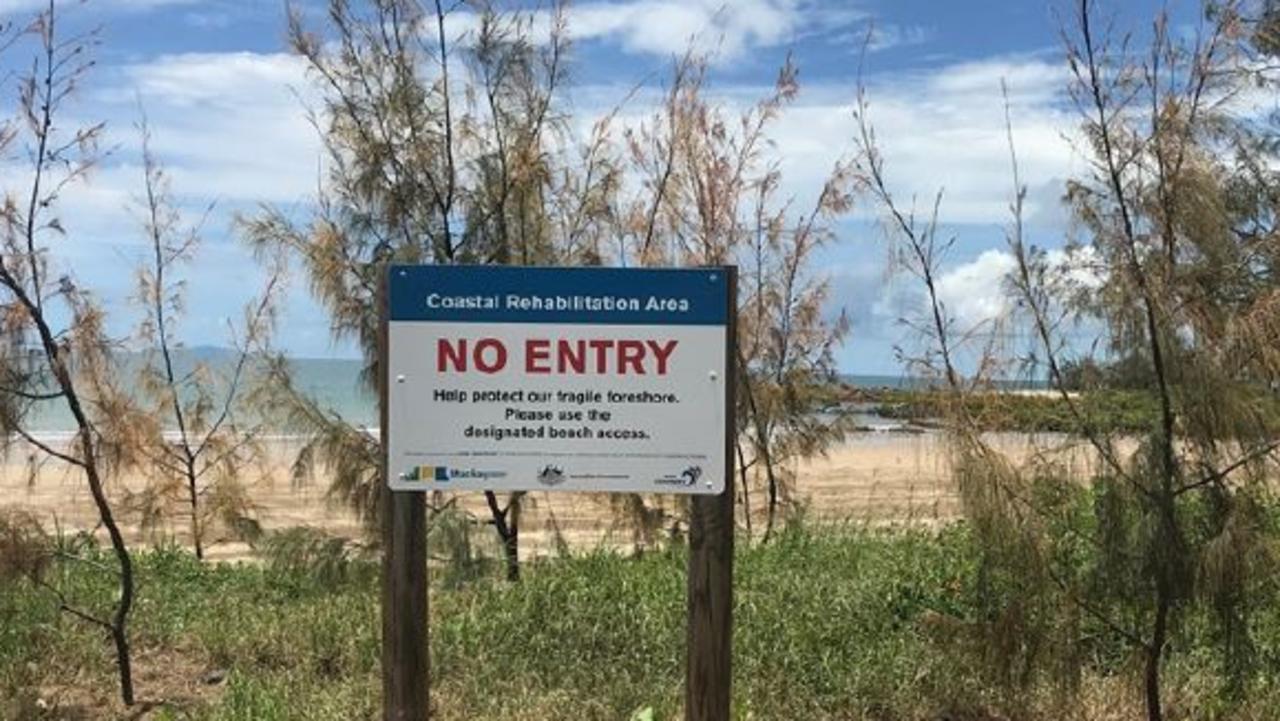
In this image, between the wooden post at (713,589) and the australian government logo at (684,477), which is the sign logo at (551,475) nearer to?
the australian government logo at (684,477)

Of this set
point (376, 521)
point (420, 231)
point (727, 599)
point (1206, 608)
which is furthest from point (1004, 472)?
point (420, 231)

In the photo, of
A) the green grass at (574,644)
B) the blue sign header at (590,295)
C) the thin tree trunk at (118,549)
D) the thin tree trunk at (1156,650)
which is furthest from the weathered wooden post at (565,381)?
the thin tree trunk at (118,549)

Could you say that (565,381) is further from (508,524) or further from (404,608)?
(508,524)

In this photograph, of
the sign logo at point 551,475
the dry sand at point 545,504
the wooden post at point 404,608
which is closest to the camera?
the sign logo at point 551,475

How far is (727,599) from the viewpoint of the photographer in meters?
4.53

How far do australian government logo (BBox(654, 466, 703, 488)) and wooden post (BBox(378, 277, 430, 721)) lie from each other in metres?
0.82

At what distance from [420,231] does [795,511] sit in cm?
428

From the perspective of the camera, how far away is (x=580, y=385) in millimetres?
4434

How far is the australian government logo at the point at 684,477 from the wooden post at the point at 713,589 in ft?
0.26

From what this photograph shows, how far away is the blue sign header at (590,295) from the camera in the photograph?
4.44m

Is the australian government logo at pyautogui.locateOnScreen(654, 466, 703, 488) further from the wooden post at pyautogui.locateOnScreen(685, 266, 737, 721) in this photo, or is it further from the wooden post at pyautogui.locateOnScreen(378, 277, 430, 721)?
the wooden post at pyautogui.locateOnScreen(378, 277, 430, 721)

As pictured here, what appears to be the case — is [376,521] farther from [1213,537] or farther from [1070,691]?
[1213,537]

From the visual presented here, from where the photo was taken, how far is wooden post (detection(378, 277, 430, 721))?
462 cm

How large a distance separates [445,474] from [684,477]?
76cm
